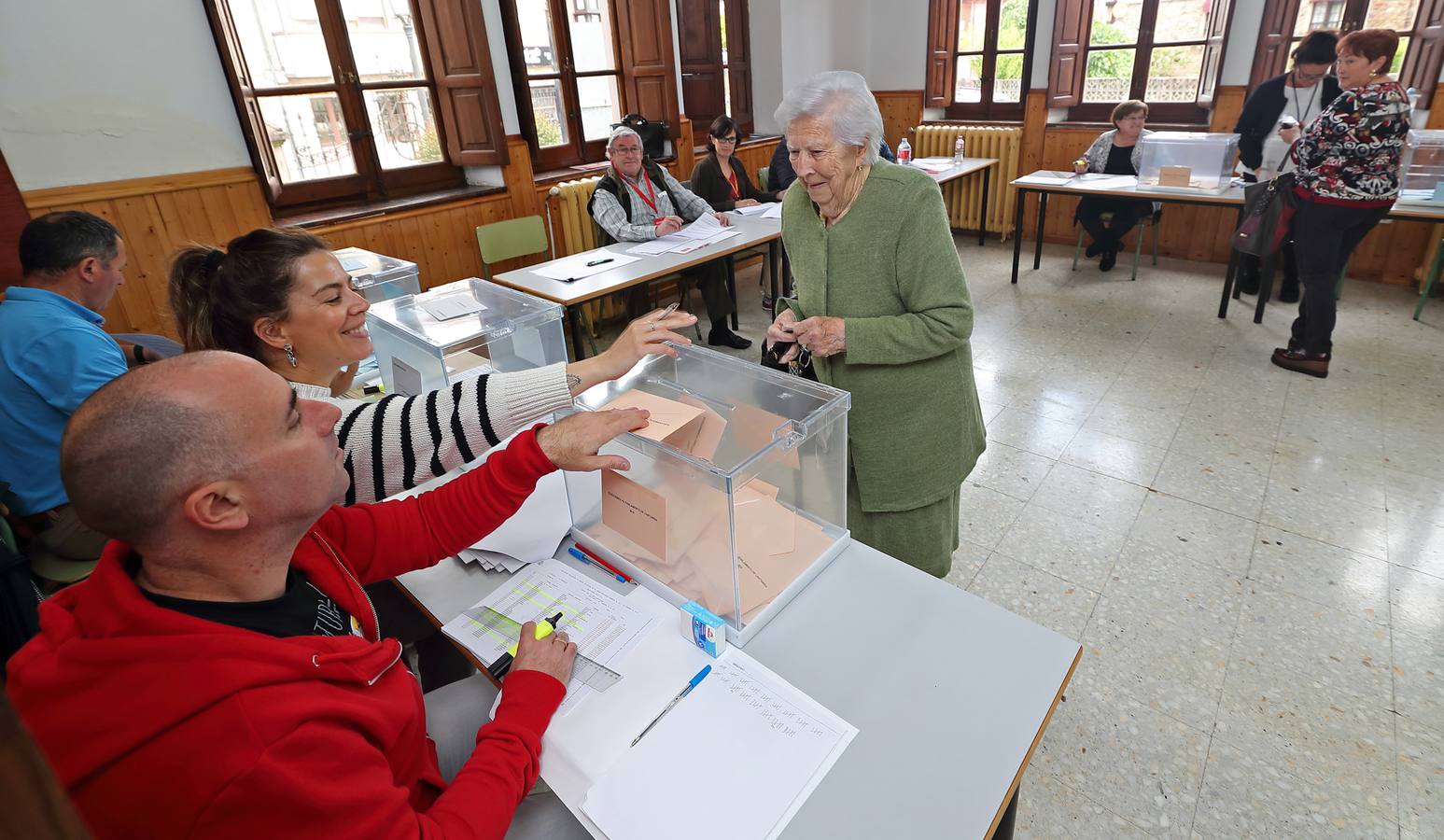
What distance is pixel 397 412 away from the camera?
1341mm

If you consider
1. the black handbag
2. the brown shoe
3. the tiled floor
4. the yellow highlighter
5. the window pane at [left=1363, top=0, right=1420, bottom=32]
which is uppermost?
the window pane at [left=1363, top=0, right=1420, bottom=32]

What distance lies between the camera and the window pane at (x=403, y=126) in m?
4.29

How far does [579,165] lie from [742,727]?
4962 mm

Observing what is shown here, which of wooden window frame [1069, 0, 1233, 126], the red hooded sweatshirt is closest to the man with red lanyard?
the red hooded sweatshirt

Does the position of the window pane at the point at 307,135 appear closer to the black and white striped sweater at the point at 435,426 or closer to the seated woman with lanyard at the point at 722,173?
the seated woman with lanyard at the point at 722,173

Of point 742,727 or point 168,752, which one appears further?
point 742,727

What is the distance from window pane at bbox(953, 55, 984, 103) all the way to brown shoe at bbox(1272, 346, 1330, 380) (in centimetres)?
365

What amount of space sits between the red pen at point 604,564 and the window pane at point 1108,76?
6050 mm

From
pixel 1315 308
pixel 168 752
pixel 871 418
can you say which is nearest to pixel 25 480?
pixel 168 752

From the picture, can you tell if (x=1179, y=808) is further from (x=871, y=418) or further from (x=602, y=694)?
(x=602, y=694)

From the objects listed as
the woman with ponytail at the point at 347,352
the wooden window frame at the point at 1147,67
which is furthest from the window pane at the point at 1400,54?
the woman with ponytail at the point at 347,352

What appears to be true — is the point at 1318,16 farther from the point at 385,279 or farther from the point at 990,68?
the point at 385,279

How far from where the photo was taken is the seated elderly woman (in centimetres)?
491

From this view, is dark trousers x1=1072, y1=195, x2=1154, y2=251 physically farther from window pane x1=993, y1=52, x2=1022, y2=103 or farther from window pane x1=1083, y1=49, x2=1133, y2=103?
window pane x1=993, y1=52, x2=1022, y2=103
